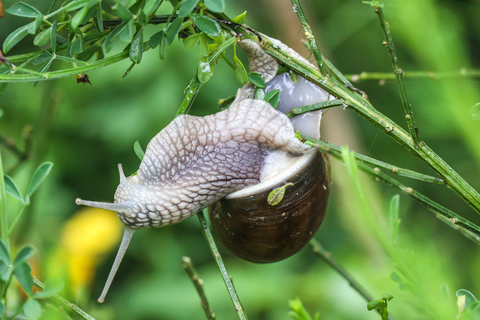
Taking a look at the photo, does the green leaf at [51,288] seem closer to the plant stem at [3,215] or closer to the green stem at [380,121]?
the plant stem at [3,215]

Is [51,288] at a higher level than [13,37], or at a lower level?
lower

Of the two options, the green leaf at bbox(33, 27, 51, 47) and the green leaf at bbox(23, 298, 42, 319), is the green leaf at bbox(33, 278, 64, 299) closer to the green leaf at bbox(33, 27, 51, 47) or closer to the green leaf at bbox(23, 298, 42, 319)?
the green leaf at bbox(23, 298, 42, 319)

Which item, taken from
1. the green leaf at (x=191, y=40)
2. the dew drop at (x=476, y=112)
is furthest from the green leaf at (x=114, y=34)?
the dew drop at (x=476, y=112)

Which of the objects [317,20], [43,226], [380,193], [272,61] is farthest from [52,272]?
[317,20]

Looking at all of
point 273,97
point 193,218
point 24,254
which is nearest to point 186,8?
point 273,97

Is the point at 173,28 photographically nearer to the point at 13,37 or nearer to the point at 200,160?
the point at 13,37
